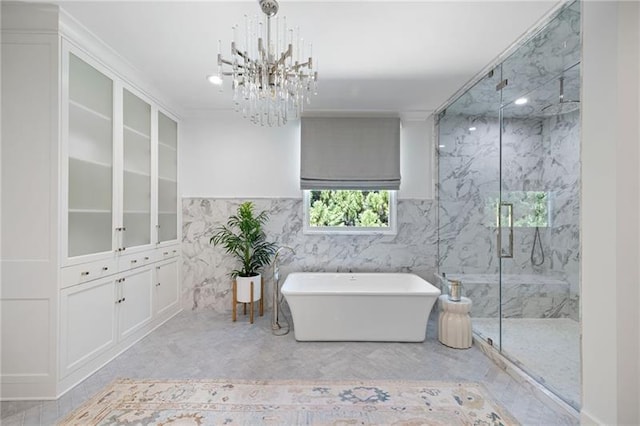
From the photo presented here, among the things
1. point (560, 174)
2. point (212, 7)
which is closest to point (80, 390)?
point (212, 7)

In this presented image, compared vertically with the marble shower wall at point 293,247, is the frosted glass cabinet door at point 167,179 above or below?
above

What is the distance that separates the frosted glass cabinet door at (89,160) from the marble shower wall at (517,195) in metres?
3.51

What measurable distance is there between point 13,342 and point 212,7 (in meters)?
2.49

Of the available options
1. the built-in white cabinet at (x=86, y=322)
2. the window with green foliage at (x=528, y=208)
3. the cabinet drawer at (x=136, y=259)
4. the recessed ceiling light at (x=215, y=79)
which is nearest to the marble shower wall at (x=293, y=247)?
the cabinet drawer at (x=136, y=259)

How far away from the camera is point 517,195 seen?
112 inches

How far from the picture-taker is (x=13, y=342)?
183 cm

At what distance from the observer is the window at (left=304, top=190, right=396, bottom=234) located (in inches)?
145

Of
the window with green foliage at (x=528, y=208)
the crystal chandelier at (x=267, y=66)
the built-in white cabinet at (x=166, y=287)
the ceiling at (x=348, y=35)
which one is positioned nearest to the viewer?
the crystal chandelier at (x=267, y=66)

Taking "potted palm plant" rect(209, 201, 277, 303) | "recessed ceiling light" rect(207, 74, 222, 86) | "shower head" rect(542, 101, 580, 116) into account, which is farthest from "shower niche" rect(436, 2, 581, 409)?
"recessed ceiling light" rect(207, 74, 222, 86)

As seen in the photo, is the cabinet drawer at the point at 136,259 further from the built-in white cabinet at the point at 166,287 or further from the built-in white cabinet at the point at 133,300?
the built-in white cabinet at the point at 166,287

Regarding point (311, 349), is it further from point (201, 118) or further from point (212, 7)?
point (201, 118)

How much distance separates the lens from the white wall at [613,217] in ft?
4.46

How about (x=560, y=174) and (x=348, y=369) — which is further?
(x=560, y=174)

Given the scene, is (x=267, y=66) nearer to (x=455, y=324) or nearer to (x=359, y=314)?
(x=359, y=314)
